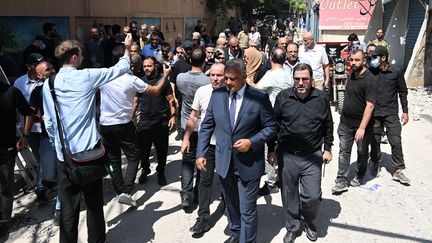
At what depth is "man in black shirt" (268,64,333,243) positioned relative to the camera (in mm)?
4168

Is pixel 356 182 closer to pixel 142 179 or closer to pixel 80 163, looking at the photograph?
pixel 142 179

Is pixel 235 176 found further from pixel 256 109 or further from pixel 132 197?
pixel 132 197

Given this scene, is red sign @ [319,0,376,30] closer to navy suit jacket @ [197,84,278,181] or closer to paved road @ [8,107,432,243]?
paved road @ [8,107,432,243]

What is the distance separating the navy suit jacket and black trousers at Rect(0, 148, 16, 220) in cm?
231

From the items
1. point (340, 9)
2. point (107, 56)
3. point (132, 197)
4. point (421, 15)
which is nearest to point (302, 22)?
point (340, 9)

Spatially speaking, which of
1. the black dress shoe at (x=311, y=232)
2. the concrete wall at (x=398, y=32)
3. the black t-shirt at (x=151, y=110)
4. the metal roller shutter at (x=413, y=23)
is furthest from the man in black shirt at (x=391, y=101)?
the concrete wall at (x=398, y=32)

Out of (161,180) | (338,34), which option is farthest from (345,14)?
(161,180)

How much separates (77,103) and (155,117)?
2250mm

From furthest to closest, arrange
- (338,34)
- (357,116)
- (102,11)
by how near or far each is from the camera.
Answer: (338,34), (102,11), (357,116)

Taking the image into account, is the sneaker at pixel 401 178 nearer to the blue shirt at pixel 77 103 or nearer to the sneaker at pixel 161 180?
the sneaker at pixel 161 180

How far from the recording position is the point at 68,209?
150 inches

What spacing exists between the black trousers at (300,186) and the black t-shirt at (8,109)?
2.78 meters

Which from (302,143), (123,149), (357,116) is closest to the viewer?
(302,143)

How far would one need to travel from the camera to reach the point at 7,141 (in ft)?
14.7
